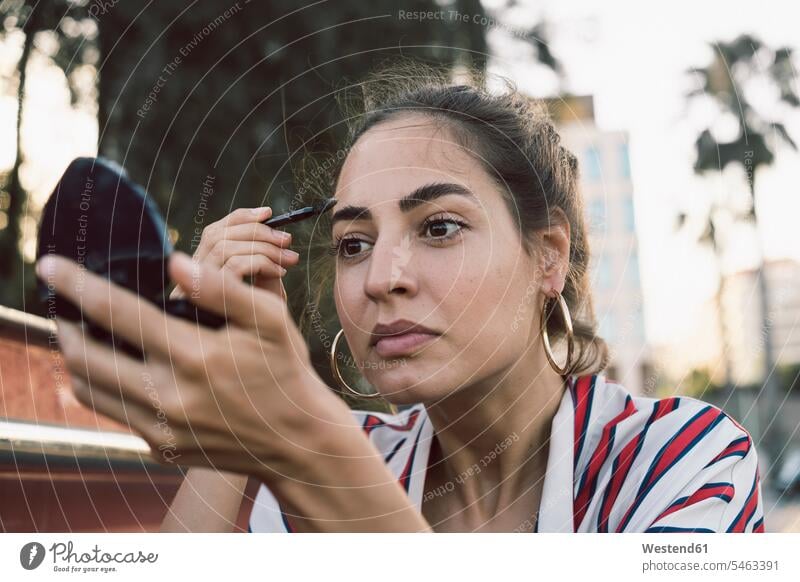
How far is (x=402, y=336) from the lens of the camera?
0.59 metres

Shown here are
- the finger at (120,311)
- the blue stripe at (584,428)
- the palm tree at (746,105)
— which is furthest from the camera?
the palm tree at (746,105)

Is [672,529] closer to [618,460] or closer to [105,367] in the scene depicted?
[618,460]

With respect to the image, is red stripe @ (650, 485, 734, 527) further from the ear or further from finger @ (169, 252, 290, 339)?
finger @ (169, 252, 290, 339)

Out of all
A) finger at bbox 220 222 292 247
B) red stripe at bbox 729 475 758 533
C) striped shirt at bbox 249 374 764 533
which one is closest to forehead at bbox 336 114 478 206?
finger at bbox 220 222 292 247

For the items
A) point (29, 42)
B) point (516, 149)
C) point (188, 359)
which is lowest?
point (188, 359)

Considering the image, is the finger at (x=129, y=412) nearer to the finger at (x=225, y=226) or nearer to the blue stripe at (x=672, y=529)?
the finger at (x=225, y=226)

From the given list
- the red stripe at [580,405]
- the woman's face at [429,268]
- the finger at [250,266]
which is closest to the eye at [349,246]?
the woman's face at [429,268]

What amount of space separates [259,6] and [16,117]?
0.28m

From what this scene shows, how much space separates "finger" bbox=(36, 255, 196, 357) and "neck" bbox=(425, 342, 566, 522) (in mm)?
393

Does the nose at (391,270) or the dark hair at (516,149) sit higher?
the dark hair at (516,149)

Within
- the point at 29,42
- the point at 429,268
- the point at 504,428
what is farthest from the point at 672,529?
the point at 29,42

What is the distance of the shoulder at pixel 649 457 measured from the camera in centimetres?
57

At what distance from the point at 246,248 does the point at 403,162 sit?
157mm
